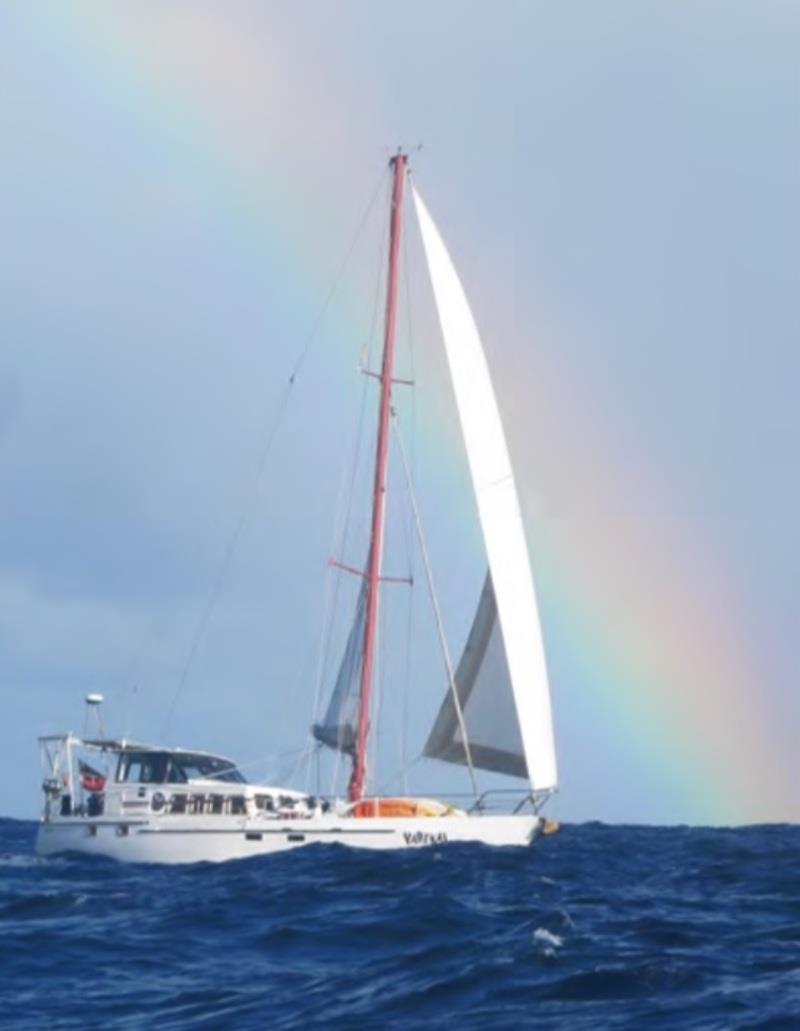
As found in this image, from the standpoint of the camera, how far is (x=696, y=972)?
1487 cm

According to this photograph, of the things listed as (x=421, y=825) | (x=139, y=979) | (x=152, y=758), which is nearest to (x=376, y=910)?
(x=139, y=979)

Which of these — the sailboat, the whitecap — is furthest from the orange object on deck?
the whitecap

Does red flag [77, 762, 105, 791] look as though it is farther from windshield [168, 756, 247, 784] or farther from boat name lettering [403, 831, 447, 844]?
boat name lettering [403, 831, 447, 844]

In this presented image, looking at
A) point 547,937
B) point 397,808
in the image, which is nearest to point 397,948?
point 547,937

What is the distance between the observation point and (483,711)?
121 ft

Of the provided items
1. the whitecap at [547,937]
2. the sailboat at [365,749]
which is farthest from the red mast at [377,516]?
the whitecap at [547,937]

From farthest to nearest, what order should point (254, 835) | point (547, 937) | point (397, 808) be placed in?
point (397, 808) < point (254, 835) < point (547, 937)

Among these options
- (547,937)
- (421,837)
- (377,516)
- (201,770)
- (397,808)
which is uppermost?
(377,516)

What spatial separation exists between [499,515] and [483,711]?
4.46 m

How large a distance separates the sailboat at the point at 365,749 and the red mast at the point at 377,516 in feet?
0.11

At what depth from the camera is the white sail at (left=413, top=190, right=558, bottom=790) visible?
36.7m

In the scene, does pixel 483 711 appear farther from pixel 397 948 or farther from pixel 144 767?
pixel 397 948

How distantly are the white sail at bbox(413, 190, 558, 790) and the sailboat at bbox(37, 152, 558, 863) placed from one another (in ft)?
0.11

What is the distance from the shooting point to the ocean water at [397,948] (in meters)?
13.5
